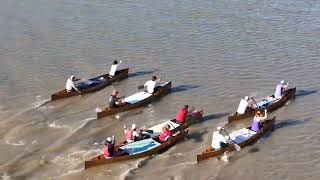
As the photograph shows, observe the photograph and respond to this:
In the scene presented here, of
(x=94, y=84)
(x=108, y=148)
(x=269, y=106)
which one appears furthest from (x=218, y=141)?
(x=94, y=84)

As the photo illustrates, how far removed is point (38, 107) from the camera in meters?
24.9

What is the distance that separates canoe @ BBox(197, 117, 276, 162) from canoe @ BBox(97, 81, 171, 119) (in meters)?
5.32

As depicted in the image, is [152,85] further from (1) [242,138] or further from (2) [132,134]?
(1) [242,138]

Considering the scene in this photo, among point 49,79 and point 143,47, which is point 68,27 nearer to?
point 143,47

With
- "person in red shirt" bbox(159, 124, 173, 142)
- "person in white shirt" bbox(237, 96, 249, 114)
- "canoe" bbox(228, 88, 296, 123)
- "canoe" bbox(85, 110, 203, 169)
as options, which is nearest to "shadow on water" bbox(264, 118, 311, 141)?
"canoe" bbox(228, 88, 296, 123)

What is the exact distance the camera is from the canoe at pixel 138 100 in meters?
24.1

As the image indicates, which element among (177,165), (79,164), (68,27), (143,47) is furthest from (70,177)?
(68,27)

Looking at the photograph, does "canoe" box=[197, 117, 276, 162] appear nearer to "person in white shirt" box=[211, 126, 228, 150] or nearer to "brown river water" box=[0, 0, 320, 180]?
"person in white shirt" box=[211, 126, 228, 150]

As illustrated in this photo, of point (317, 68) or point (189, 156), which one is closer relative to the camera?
point (189, 156)

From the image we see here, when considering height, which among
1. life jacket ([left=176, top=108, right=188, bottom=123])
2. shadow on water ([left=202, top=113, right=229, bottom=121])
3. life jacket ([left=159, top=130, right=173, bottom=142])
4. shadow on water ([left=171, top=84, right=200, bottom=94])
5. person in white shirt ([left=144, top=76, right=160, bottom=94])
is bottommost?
life jacket ([left=159, top=130, right=173, bottom=142])

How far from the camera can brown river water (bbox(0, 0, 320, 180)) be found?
20312 millimetres

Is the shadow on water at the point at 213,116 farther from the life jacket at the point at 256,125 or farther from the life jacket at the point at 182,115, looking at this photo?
the life jacket at the point at 256,125

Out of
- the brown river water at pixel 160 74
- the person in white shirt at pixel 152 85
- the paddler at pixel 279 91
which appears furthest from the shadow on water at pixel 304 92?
the person in white shirt at pixel 152 85

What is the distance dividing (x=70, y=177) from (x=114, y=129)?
458 centimetres
